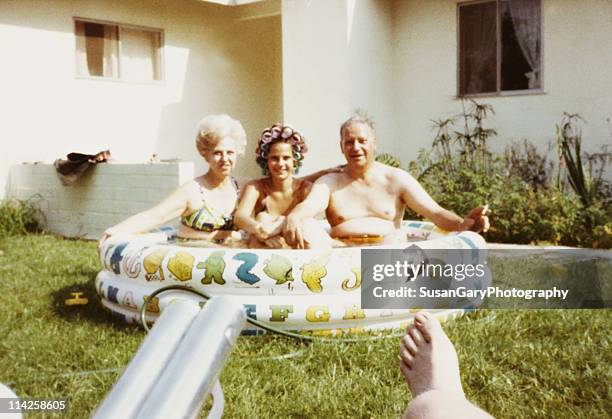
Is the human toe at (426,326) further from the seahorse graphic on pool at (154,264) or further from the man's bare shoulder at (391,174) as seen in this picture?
the man's bare shoulder at (391,174)

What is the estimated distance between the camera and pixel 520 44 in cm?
836

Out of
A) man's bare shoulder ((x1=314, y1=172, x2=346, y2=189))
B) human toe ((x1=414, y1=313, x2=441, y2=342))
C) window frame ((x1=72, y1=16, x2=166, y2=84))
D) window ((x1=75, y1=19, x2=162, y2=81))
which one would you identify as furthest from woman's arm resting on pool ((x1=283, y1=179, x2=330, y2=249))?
window ((x1=75, y1=19, x2=162, y2=81))

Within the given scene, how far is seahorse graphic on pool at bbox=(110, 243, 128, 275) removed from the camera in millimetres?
3602

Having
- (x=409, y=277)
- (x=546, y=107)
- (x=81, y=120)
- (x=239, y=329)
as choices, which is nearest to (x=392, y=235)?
(x=409, y=277)

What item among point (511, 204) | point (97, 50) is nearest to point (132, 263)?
point (511, 204)

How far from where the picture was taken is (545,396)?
2.36 meters

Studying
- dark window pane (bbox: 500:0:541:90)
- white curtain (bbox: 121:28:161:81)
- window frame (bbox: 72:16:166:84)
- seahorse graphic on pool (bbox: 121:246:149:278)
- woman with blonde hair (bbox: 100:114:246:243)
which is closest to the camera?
seahorse graphic on pool (bbox: 121:246:149:278)

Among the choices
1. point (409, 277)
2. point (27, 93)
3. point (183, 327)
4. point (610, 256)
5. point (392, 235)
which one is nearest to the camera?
point (183, 327)

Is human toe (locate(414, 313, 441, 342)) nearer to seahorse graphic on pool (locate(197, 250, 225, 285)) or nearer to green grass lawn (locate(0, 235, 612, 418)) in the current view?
green grass lawn (locate(0, 235, 612, 418))

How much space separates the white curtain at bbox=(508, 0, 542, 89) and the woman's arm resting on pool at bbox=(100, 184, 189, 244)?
5700mm

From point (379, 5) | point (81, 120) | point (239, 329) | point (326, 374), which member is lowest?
point (326, 374)

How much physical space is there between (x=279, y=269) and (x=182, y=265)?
0.48 meters

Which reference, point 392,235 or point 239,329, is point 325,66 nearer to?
point 392,235

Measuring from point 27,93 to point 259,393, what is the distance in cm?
716
